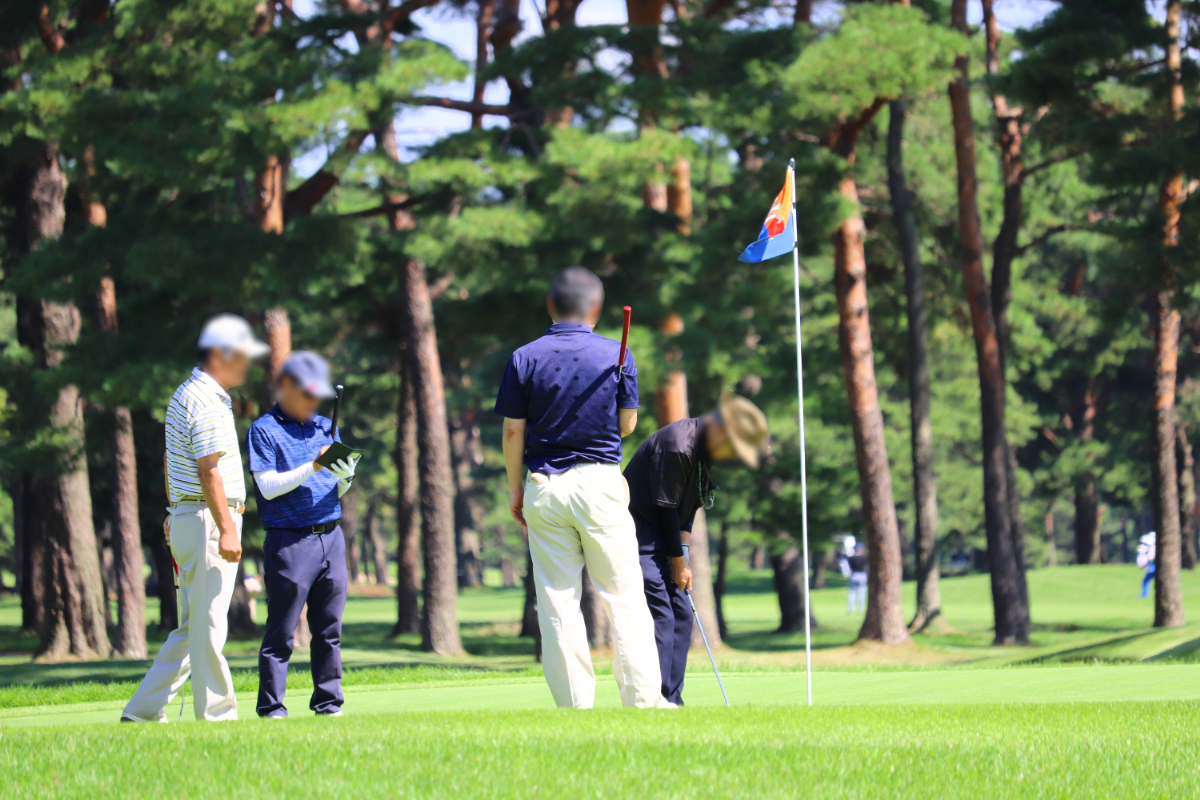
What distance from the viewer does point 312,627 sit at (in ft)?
20.8

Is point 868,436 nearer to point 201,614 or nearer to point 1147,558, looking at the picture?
point 201,614

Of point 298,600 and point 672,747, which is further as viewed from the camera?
point 298,600

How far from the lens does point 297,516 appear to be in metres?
6.06

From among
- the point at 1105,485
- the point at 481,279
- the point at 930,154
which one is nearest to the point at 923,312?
the point at 930,154

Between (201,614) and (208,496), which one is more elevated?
(208,496)

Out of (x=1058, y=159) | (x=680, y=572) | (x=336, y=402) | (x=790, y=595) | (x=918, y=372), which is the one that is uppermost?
(x=1058, y=159)

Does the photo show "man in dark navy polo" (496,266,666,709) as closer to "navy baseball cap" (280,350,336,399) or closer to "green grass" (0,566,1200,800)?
"green grass" (0,566,1200,800)

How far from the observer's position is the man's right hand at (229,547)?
18.7 ft

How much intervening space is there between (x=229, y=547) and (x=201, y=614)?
1.20 ft

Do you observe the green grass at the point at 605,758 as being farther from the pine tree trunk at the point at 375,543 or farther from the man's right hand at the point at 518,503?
the pine tree trunk at the point at 375,543

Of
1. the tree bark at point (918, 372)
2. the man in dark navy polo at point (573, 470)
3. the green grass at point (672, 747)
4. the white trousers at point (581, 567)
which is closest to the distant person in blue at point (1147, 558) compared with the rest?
the tree bark at point (918, 372)

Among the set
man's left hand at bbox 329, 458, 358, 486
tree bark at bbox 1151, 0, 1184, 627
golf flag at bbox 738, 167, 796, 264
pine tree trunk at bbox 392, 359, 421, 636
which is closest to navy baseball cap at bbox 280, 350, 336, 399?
man's left hand at bbox 329, 458, 358, 486

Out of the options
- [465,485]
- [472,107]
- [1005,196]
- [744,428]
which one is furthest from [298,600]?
[465,485]

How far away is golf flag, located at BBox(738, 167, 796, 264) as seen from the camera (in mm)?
→ 7595
